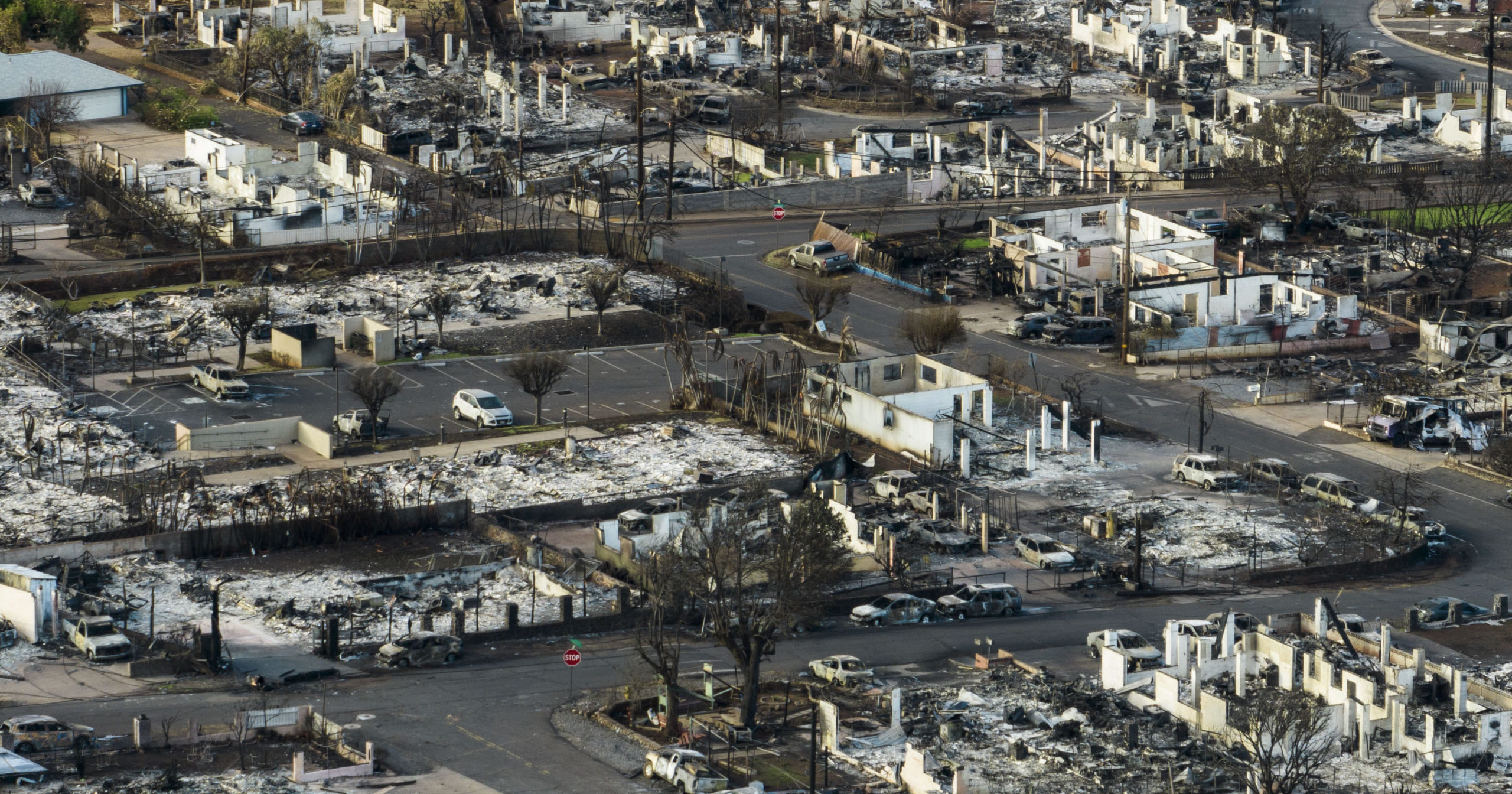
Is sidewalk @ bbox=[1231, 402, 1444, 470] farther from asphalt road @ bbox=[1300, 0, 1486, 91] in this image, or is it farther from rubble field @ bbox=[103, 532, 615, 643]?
asphalt road @ bbox=[1300, 0, 1486, 91]

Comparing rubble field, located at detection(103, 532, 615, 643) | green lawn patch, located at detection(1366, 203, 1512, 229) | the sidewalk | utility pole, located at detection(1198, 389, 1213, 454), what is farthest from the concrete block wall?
rubble field, located at detection(103, 532, 615, 643)

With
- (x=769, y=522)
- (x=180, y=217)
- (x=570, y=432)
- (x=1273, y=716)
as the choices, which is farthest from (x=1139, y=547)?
(x=180, y=217)

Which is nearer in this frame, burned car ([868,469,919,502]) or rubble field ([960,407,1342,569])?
rubble field ([960,407,1342,569])

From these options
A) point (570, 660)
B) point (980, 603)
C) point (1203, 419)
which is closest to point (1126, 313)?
point (1203, 419)

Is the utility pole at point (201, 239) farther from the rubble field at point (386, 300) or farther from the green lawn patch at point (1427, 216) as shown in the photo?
the green lawn patch at point (1427, 216)

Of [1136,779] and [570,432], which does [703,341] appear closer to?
[570,432]

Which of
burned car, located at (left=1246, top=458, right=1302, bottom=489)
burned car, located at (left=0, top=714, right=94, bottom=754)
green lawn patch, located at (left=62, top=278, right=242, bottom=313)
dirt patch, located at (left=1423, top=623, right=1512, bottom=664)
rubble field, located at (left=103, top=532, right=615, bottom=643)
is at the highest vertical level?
burned car, located at (left=0, top=714, right=94, bottom=754)

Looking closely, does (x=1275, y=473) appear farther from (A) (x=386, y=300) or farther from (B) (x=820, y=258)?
(A) (x=386, y=300)
